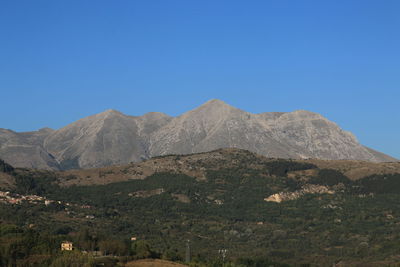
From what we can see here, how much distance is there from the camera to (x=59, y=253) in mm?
141125

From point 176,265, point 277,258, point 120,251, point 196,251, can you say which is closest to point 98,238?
point 120,251

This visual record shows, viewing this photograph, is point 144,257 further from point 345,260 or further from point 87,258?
point 345,260

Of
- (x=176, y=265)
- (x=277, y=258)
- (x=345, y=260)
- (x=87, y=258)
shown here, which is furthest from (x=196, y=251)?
(x=87, y=258)

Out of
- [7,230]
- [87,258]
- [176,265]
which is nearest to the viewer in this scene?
[87,258]

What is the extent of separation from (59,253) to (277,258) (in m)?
70.8

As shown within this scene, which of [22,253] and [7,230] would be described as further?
[7,230]

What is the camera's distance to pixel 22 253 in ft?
454

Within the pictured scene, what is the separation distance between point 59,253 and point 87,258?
7.40m

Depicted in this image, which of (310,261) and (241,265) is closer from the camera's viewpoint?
(241,265)

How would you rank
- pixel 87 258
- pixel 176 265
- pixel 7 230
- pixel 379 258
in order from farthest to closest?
pixel 379 258 < pixel 7 230 < pixel 176 265 < pixel 87 258

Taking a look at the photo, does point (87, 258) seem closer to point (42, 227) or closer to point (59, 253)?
point (59, 253)

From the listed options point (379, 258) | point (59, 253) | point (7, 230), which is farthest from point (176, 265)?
point (379, 258)

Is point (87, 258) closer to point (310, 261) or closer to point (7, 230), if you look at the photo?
point (7, 230)

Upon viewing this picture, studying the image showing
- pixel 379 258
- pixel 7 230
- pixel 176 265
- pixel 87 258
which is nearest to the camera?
pixel 87 258
